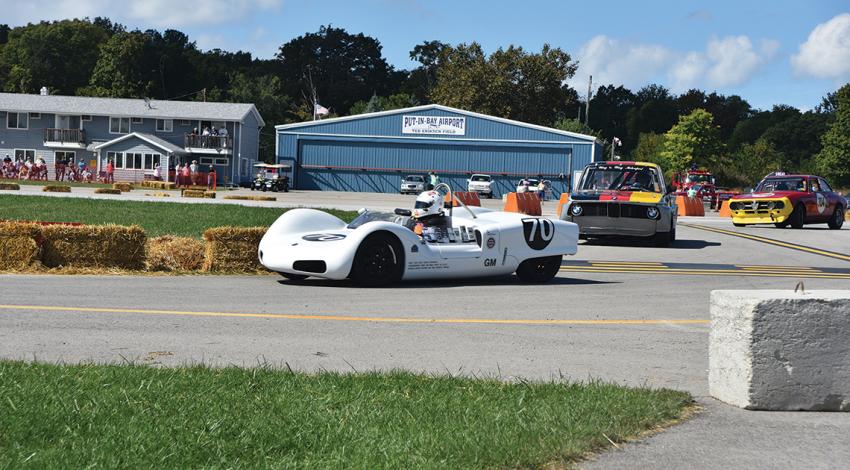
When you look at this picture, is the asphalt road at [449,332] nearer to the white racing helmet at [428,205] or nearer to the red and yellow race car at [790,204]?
the white racing helmet at [428,205]

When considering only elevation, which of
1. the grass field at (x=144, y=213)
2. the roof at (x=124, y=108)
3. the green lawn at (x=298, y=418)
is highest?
the roof at (x=124, y=108)

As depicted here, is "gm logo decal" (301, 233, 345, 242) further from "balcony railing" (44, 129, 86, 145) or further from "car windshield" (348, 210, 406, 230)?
"balcony railing" (44, 129, 86, 145)

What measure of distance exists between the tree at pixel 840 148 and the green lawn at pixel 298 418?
250 ft

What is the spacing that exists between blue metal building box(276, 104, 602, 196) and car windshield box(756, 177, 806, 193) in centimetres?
3611

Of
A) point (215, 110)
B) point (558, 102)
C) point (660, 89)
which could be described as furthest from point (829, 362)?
point (660, 89)

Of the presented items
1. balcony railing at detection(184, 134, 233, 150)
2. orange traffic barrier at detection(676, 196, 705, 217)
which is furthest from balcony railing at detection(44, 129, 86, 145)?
orange traffic barrier at detection(676, 196, 705, 217)

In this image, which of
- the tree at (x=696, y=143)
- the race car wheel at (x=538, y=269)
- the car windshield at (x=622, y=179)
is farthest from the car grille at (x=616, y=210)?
the tree at (x=696, y=143)

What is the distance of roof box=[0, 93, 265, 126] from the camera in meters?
72.3

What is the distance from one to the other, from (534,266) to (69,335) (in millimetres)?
7225

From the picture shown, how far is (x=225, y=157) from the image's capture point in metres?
71.9

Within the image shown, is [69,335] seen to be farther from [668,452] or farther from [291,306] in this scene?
[668,452]

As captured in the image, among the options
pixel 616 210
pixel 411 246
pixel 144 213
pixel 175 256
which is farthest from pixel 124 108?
pixel 411 246

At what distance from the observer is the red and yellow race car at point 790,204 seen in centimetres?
2980

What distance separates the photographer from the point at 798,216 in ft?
98.1
